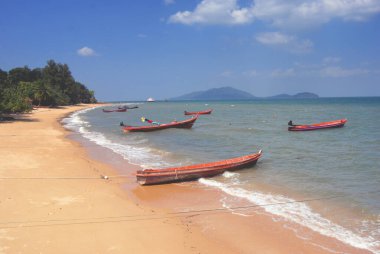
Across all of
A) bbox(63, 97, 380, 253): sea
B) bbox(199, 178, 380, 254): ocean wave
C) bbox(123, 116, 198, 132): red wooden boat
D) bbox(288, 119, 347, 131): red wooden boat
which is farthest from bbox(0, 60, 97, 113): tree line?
bbox(199, 178, 380, 254): ocean wave

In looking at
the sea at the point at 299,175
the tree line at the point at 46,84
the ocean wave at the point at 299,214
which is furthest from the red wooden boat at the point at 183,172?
the tree line at the point at 46,84

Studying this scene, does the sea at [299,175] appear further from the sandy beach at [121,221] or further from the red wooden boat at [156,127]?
the red wooden boat at [156,127]

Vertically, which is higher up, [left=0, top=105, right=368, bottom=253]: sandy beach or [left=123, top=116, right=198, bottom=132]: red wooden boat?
[left=123, top=116, right=198, bottom=132]: red wooden boat

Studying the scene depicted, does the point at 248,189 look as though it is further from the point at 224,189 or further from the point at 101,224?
the point at 101,224

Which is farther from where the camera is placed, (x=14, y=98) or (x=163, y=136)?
(x=14, y=98)

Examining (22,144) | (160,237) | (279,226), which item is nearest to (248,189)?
(279,226)

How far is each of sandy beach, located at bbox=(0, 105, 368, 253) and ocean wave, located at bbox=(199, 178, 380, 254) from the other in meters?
0.37

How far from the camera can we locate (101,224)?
27.2ft

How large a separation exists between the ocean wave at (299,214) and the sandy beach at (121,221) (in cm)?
37

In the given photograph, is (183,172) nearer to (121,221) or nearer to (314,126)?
(121,221)

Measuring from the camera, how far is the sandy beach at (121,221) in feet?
23.6

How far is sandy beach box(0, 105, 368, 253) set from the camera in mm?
7184

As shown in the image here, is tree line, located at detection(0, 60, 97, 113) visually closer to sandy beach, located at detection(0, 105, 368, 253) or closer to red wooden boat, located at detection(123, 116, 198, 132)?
red wooden boat, located at detection(123, 116, 198, 132)

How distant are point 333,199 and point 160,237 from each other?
19.7 feet
